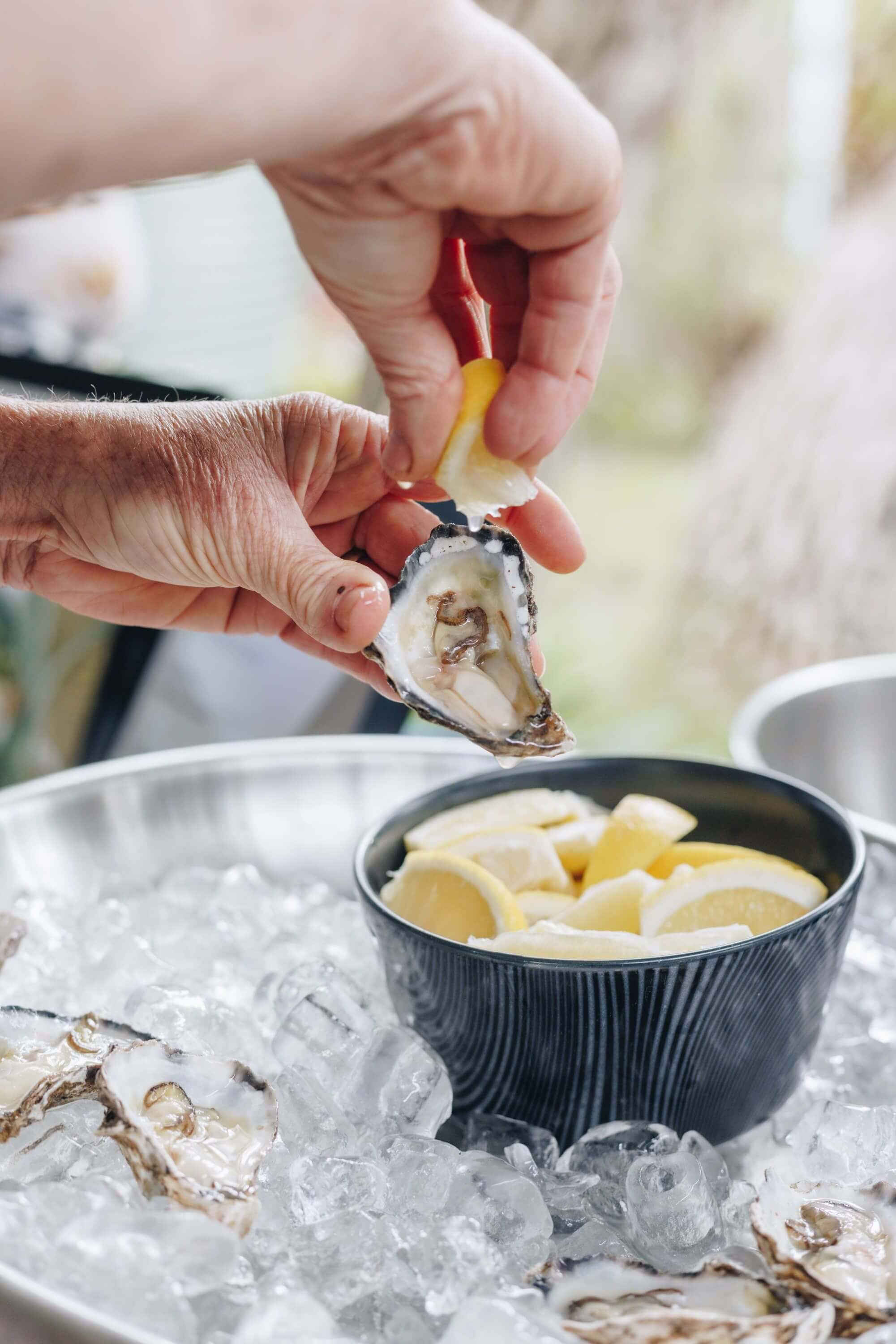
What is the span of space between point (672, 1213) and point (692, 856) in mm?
283

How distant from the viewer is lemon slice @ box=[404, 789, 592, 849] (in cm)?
93

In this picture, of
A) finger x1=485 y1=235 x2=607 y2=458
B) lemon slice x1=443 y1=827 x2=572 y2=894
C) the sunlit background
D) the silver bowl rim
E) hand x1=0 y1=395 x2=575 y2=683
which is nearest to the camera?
finger x1=485 y1=235 x2=607 y2=458

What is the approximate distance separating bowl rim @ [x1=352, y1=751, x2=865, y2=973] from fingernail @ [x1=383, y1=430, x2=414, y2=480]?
0.30m

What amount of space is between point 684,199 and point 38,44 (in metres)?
4.99

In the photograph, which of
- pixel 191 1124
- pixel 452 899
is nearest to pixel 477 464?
pixel 452 899

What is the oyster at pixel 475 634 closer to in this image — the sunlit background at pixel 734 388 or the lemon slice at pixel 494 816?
the lemon slice at pixel 494 816

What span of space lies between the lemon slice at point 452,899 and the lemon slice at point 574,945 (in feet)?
0.15

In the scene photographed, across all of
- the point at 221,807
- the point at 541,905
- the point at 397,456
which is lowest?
the point at 221,807

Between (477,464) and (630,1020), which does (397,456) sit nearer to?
(477,464)

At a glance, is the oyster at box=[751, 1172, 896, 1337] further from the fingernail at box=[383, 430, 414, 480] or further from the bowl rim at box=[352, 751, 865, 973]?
the fingernail at box=[383, 430, 414, 480]

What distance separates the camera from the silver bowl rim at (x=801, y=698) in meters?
1.08

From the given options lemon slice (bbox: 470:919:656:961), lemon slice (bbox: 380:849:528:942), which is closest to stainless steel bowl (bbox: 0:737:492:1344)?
lemon slice (bbox: 380:849:528:942)

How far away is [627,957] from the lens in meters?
0.72

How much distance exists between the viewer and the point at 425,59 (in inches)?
20.1
